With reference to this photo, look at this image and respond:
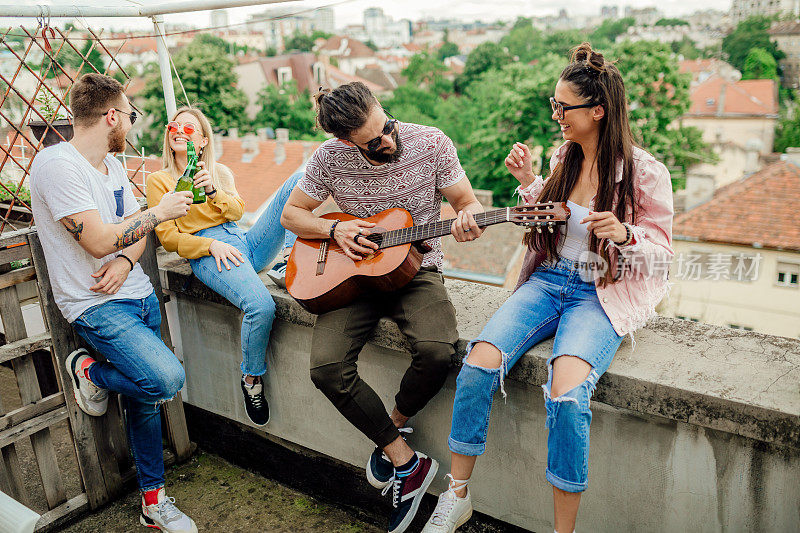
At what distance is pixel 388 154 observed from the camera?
2.47 metres

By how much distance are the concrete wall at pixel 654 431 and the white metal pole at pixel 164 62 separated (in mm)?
1381

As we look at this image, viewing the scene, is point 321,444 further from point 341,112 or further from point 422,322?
point 341,112

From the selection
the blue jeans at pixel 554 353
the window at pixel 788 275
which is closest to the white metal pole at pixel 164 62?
the blue jeans at pixel 554 353

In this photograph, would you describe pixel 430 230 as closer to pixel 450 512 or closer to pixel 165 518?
pixel 450 512

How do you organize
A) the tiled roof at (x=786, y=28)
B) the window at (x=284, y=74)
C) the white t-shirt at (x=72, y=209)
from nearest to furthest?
the white t-shirt at (x=72, y=209) → the window at (x=284, y=74) → the tiled roof at (x=786, y=28)

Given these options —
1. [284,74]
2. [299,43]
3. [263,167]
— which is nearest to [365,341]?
[263,167]

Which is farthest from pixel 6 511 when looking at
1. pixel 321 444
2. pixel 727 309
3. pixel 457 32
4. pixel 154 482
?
pixel 457 32

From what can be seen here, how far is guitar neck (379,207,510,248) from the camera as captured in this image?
2.14 m

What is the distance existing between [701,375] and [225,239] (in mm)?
2078

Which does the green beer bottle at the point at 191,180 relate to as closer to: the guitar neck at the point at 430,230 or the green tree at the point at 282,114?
the guitar neck at the point at 430,230

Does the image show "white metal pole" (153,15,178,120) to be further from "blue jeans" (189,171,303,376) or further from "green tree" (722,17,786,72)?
"green tree" (722,17,786,72)

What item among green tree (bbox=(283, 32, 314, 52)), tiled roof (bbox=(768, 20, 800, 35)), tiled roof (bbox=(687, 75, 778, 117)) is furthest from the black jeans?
green tree (bbox=(283, 32, 314, 52))

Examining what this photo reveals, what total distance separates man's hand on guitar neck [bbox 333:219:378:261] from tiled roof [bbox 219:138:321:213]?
2906 centimetres

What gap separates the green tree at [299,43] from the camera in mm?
96688
